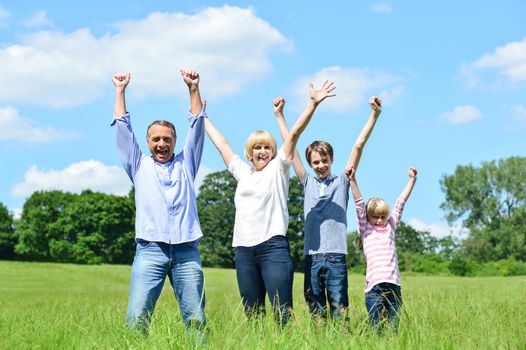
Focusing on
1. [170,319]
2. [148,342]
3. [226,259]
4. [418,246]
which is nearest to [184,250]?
[170,319]

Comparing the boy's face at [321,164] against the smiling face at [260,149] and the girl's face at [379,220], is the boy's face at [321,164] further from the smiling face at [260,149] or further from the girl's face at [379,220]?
the girl's face at [379,220]

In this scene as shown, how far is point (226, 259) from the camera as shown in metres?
62.0

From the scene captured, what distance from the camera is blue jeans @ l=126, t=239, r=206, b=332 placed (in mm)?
5246

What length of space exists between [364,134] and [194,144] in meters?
1.72

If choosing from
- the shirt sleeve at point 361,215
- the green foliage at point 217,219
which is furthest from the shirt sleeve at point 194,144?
the green foliage at point 217,219

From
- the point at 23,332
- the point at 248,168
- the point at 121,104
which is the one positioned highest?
the point at 121,104

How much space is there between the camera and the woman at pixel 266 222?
5469 millimetres

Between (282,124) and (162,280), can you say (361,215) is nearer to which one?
(282,124)

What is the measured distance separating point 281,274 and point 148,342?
1.31 meters

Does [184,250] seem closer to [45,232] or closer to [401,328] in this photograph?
[401,328]

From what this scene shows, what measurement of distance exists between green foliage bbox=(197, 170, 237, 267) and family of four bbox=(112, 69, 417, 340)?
180 ft

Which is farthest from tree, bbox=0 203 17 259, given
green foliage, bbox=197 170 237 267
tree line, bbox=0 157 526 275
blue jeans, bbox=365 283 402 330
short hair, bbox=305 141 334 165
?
blue jeans, bbox=365 283 402 330

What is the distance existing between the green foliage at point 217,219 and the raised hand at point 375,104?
54.8 m

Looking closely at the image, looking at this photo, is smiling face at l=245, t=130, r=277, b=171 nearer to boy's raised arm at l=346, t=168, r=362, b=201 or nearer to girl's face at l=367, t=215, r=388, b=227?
boy's raised arm at l=346, t=168, r=362, b=201
